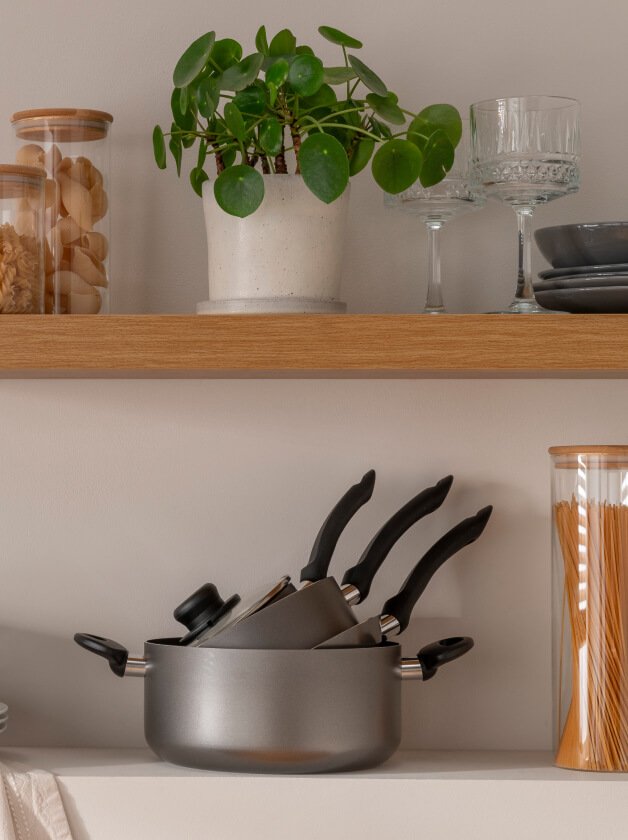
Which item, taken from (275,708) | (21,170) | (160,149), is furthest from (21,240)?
(275,708)

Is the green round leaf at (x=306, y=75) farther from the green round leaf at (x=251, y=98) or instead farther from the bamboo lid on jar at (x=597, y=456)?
the bamboo lid on jar at (x=597, y=456)

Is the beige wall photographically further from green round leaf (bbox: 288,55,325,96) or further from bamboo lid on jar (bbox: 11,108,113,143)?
green round leaf (bbox: 288,55,325,96)

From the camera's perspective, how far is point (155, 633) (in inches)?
49.9

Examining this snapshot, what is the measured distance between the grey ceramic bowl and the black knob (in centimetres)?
47

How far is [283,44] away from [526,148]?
0.27m

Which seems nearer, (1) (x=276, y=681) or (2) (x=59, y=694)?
(1) (x=276, y=681)

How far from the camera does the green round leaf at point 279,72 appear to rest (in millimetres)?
1051

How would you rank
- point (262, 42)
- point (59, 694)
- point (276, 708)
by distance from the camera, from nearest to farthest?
point (276, 708)
point (262, 42)
point (59, 694)

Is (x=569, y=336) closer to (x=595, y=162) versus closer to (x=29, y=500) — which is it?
(x=595, y=162)

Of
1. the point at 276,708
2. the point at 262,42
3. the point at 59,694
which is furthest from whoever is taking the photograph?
the point at 59,694

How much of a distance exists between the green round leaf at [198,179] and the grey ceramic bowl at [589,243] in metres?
0.36

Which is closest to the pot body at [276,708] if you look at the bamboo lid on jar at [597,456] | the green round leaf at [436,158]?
the bamboo lid on jar at [597,456]

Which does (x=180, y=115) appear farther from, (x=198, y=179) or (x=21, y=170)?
(x=21, y=170)

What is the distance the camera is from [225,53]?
1.11 m
